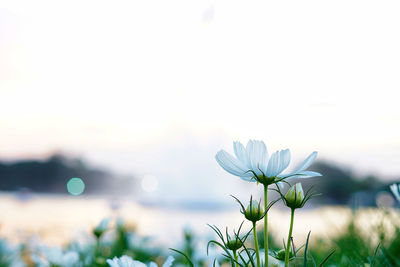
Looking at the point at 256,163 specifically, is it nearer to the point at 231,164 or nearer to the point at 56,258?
the point at 231,164

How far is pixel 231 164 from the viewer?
30.9 inches

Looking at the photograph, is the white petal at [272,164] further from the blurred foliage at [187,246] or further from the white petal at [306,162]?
the blurred foliage at [187,246]

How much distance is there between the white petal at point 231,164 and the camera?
771mm

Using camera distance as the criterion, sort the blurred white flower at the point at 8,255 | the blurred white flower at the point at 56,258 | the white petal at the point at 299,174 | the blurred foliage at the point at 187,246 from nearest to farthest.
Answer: the white petal at the point at 299,174 < the blurred white flower at the point at 56,258 < the blurred foliage at the point at 187,246 < the blurred white flower at the point at 8,255

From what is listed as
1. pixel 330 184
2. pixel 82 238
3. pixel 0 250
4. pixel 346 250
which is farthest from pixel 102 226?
pixel 330 184

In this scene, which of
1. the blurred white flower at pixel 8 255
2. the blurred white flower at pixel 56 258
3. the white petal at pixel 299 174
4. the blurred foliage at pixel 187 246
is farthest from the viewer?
the blurred white flower at pixel 8 255

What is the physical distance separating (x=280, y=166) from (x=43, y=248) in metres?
0.81

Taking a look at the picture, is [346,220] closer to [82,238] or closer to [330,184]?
[82,238]

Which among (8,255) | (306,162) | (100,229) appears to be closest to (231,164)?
(306,162)

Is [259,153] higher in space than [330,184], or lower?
higher

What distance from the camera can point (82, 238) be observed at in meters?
2.18

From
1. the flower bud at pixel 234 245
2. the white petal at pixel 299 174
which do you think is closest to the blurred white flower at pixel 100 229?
the flower bud at pixel 234 245

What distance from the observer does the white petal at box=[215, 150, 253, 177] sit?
771mm

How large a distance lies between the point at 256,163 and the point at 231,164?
0.14ft
